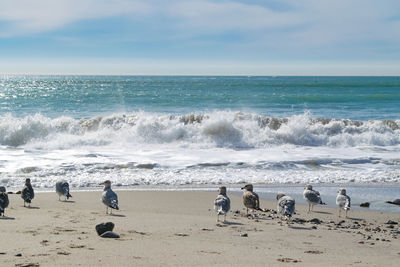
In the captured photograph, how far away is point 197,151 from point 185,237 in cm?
1083

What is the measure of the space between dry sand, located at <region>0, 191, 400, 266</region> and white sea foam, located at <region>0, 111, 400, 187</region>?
3156mm

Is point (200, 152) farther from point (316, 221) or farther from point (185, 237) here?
point (185, 237)

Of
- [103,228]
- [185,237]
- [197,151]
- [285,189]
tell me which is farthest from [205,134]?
[103,228]

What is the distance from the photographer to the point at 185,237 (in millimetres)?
6680

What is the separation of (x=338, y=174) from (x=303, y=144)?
24.1 ft

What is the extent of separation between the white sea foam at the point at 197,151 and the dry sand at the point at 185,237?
10.4 ft

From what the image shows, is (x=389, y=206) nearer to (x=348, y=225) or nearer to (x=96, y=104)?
(x=348, y=225)

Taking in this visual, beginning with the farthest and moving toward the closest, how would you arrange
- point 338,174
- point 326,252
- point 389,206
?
point 338,174 < point 389,206 < point 326,252

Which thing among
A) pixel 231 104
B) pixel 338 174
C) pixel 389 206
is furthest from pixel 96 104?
pixel 389 206

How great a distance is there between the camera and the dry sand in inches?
216

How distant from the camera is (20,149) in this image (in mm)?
17438

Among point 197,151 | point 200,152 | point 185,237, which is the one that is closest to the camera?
point 185,237

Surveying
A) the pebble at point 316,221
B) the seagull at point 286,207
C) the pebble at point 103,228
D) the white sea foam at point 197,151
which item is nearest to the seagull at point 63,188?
the white sea foam at point 197,151

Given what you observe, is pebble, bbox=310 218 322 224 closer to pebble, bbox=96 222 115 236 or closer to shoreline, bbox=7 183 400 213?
shoreline, bbox=7 183 400 213
